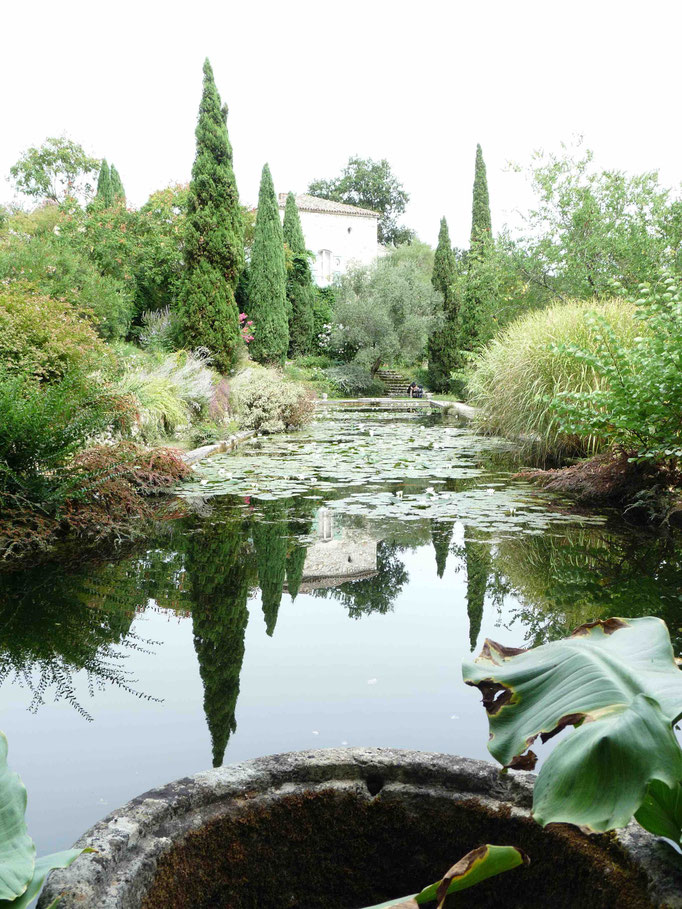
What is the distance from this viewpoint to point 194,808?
3.96 feet

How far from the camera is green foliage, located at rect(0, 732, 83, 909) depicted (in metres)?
0.88

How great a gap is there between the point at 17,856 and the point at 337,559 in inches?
134

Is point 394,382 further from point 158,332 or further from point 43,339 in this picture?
point 43,339

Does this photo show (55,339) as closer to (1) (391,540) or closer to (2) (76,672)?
(1) (391,540)

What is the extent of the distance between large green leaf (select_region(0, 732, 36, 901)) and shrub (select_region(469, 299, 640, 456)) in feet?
22.2

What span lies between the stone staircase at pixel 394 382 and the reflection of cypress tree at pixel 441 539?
20.2 metres

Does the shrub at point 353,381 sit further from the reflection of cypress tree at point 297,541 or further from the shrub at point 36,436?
the shrub at point 36,436

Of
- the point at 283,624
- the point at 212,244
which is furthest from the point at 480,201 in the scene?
the point at 283,624

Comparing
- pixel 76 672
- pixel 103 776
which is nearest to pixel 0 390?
pixel 76 672

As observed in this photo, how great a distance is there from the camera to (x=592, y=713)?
0.98m

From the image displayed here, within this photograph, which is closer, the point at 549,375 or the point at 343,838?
the point at 343,838

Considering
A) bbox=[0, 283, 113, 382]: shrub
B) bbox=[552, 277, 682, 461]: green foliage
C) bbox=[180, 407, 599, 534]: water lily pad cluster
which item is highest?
bbox=[0, 283, 113, 382]: shrub

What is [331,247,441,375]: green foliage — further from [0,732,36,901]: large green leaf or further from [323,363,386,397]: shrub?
[0,732,36,901]: large green leaf

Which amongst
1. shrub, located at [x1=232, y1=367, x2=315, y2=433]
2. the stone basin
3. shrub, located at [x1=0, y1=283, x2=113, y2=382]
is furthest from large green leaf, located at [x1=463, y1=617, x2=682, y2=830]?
shrub, located at [x1=232, y1=367, x2=315, y2=433]
